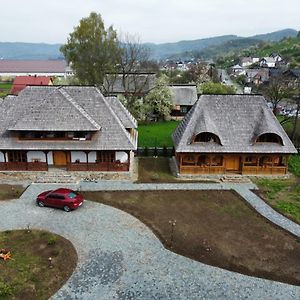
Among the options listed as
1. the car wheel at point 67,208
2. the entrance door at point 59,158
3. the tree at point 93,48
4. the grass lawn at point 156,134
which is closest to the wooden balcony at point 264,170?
the grass lawn at point 156,134

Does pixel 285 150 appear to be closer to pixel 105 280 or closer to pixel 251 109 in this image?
pixel 251 109

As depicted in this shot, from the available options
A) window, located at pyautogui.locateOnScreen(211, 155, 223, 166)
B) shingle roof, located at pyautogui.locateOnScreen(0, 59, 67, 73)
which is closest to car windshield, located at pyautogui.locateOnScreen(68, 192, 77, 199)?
window, located at pyautogui.locateOnScreen(211, 155, 223, 166)

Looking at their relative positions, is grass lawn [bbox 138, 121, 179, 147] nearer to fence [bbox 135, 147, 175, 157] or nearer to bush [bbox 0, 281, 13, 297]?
fence [bbox 135, 147, 175, 157]

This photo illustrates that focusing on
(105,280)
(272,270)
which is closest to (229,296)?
(272,270)

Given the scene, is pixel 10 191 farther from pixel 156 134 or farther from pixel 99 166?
pixel 156 134

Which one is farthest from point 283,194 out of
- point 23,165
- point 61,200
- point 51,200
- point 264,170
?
point 23,165

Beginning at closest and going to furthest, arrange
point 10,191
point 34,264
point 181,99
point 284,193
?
point 34,264, point 10,191, point 284,193, point 181,99

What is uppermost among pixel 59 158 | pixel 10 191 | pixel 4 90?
pixel 59 158
